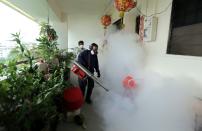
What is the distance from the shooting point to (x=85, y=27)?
8.08m

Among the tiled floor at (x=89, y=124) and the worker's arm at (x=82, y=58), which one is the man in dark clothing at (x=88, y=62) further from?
the tiled floor at (x=89, y=124)

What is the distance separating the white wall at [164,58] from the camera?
75.0 inches

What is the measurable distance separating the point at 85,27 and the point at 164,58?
19.8 ft

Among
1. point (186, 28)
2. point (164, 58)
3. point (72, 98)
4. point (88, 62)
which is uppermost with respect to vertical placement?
point (186, 28)

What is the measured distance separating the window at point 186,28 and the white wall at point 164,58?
3.6 inches

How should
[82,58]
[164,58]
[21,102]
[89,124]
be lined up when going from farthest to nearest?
[82,58] → [89,124] → [164,58] → [21,102]

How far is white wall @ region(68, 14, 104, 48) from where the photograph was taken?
8.06m

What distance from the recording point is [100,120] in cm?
290

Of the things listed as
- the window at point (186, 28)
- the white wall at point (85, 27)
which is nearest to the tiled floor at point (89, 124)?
the window at point (186, 28)

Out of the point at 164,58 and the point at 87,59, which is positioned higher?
the point at 164,58

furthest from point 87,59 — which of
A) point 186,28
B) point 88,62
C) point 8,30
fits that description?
point 186,28

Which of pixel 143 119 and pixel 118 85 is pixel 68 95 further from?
pixel 118 85

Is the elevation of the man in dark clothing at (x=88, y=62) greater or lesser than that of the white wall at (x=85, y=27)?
lesser

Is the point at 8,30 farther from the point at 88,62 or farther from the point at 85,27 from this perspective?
the point at 85,27
